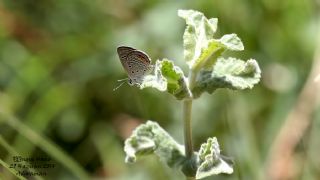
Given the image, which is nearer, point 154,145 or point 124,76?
point 154,145

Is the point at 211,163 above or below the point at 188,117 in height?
below

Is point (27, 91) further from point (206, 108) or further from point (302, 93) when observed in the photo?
point (302, 93)

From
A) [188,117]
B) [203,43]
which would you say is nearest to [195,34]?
[203,43]

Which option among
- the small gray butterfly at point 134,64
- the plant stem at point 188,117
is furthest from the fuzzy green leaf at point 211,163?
the small gray butterfly at point 134,64

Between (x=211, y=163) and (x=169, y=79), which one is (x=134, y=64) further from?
(x=211, y=163)

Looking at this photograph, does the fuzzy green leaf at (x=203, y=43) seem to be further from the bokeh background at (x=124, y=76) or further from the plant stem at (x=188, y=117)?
the bokeh background at (x=124, y=76)

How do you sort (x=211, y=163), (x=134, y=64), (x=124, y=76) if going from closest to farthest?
(x=211, y=163), (x=134, y=64), (x=124, y=76)

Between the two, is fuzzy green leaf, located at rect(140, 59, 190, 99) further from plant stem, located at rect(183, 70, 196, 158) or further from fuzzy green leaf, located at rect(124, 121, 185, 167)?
fuzzy green leaf, located at rect(124, 121, 185, 167)
